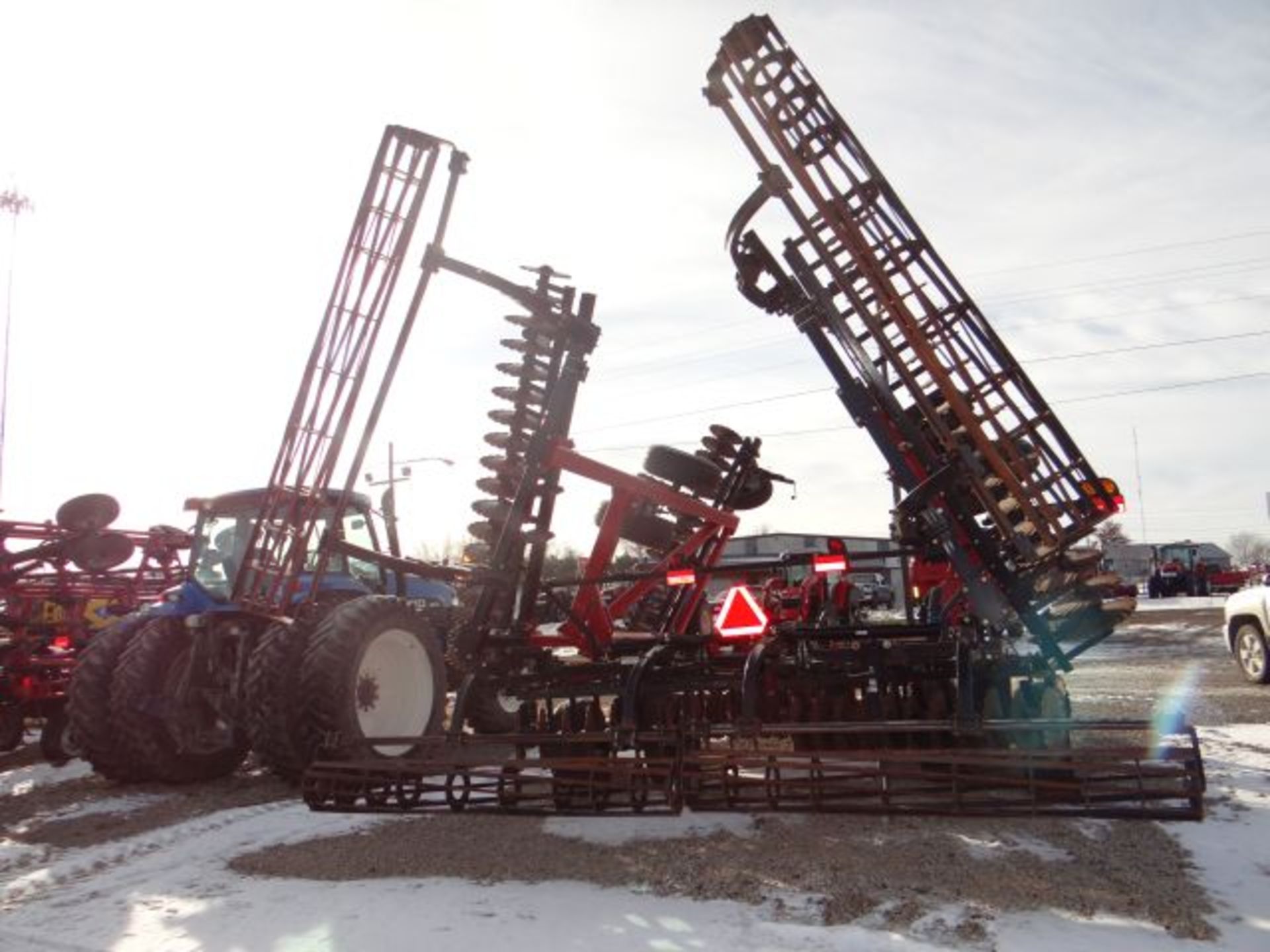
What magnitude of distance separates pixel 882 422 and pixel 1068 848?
9.88 ft

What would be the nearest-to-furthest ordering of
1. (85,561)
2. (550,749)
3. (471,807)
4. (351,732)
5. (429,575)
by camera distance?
(471,807) < (550,749) < (351,732) < (429,575) < (85,561)

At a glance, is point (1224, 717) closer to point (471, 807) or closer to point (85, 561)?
point (471, 807)

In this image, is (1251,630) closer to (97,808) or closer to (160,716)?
(160,716)

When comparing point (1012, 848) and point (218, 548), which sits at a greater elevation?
point (218, 548)

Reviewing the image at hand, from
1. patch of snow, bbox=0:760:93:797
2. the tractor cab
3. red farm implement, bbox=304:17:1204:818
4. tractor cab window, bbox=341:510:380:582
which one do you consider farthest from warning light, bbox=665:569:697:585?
patch of snow, bbox=0:760:93:797

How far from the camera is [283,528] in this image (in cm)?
726

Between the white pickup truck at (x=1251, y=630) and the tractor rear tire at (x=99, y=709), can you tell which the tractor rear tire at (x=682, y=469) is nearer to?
the tractor rear tire at (x=99, y=709)

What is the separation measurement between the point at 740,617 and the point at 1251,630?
25.1ft

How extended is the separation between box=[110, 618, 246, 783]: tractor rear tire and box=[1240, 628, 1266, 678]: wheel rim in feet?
34.9

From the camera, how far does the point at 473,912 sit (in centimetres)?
396

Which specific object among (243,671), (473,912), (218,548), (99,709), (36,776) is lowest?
(36,776)

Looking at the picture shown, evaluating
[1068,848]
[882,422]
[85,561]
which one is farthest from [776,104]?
[85,561]

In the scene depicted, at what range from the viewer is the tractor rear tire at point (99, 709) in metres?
7.21

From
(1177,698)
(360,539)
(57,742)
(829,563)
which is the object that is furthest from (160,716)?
(1177,698)
